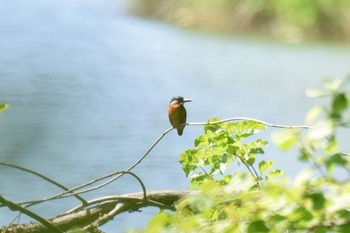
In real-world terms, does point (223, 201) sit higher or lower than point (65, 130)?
higher

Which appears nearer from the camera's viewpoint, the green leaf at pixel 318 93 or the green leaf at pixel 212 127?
the green leaf at pixel 318 93

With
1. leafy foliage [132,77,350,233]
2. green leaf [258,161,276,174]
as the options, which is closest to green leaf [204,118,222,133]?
green leaf [258,161,276,174]

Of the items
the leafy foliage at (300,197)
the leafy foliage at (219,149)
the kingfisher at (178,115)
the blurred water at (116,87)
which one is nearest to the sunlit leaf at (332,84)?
the leafy foliage at (300,197)

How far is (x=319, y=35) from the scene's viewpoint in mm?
10969

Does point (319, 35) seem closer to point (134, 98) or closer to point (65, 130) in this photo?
point (134, 98)

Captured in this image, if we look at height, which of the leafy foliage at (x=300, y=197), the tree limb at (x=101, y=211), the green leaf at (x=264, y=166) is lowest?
the tree limb at (x=101, y=211)

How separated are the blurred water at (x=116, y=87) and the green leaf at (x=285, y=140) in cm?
223

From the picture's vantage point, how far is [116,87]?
22.5 ft

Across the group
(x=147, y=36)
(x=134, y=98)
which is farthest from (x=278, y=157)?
(x=147, y=36)

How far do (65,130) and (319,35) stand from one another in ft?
20.1

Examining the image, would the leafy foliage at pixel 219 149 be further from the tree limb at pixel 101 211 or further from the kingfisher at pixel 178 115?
the kingfisher at pixel 178 115

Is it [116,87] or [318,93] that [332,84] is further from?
[116,87]

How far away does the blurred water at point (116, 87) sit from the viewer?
4535 millimetres

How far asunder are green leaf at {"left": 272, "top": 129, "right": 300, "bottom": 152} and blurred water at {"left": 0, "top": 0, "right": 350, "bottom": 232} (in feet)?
7.33
